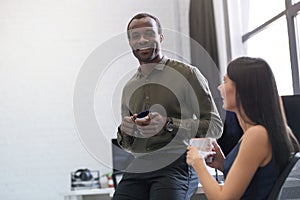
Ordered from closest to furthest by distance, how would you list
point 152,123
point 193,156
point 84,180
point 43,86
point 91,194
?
point 193,156 → point 152,123 → point 91,194 → point 84,180 → point 43,86

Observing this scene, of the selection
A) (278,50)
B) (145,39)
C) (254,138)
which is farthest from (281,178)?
(278,50)

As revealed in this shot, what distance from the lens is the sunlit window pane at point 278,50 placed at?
124 inches

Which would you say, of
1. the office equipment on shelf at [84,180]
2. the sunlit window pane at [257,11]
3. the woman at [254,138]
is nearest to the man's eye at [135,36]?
the woman at [254,138]

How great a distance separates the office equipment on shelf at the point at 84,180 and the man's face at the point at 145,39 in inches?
85.0

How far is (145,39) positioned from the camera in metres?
1.72

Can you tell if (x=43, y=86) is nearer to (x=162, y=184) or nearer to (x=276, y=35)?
(x=276, y=35)

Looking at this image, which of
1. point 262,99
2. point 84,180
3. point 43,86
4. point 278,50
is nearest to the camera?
point 262,99

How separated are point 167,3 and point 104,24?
71 centimetres

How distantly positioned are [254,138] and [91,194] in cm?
247

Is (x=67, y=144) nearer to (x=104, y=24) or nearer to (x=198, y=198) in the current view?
(x=104, y=24)

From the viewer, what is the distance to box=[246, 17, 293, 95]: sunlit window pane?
10.3 feet

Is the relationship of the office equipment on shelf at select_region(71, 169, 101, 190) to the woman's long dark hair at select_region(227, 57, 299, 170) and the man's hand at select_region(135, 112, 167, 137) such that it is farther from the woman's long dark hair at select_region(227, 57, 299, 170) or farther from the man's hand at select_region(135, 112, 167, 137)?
the woman's long dark hair at select_region(227, 57, 299, 170)

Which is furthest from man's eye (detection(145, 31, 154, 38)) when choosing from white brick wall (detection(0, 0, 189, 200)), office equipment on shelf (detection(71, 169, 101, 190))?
white brick wall (detection(0, 0, 189, 200))

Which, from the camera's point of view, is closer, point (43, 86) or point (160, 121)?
point (160, 121)
